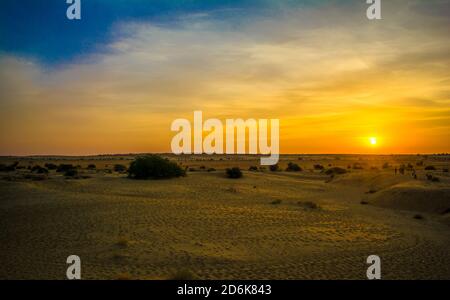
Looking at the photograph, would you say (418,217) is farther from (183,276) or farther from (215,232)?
(183,276)

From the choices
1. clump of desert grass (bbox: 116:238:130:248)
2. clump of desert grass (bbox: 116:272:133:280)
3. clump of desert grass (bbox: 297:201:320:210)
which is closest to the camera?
clump of desert grass (bbox: 116:272:133:280)

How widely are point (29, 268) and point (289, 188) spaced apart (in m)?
25.2

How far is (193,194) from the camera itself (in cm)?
2642

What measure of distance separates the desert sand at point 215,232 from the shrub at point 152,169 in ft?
17.6

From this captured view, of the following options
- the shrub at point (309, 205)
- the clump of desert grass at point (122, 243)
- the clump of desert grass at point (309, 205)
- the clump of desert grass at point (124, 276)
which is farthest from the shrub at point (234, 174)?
the clump of desert grass at point (124, 276)

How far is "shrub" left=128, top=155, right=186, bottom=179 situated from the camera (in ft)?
113

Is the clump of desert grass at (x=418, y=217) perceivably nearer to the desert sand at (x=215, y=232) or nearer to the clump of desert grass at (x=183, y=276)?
the desert sand at (x=215, y=232)

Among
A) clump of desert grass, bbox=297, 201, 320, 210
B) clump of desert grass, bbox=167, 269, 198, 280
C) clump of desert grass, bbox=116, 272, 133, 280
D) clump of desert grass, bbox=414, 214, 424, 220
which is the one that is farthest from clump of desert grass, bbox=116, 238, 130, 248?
clump of desert grass, bbox=414, 214, 424, 220

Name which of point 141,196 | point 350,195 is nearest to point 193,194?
point 141,196

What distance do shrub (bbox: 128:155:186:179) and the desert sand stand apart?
5.35 meters

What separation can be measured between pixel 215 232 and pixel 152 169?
19.7 m

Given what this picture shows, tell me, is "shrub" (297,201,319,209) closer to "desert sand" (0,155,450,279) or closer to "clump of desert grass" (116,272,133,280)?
"desert sand" (0,155,450,279)

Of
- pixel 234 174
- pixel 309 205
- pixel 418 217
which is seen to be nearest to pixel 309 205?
pixel 309 205

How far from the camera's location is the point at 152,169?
3472 centimetres
